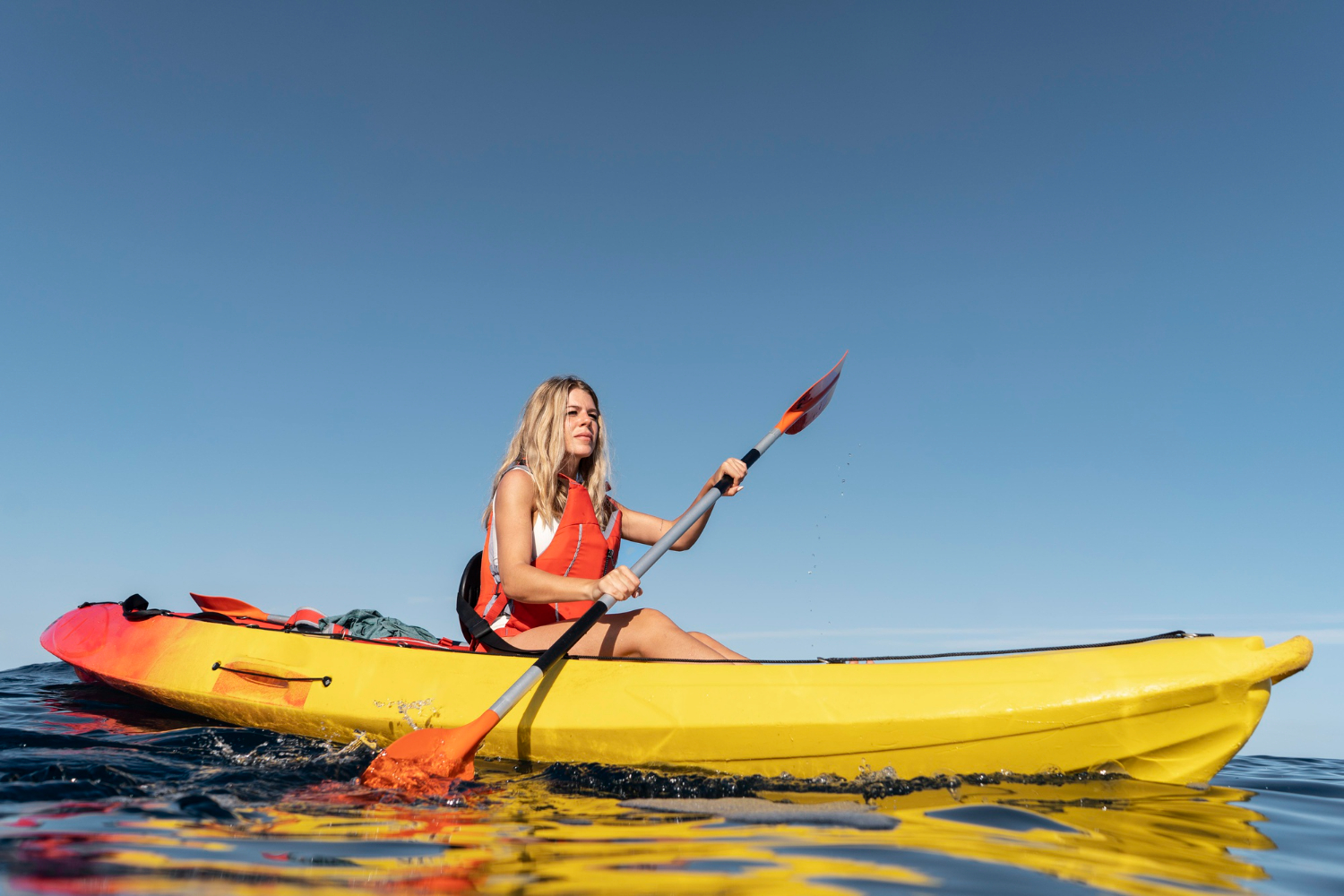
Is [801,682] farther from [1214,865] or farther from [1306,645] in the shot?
[1306,645]

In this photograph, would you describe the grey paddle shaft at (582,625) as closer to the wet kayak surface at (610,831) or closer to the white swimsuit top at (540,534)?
the wet kayak surface at (610,831)

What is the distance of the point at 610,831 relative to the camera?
2.23m

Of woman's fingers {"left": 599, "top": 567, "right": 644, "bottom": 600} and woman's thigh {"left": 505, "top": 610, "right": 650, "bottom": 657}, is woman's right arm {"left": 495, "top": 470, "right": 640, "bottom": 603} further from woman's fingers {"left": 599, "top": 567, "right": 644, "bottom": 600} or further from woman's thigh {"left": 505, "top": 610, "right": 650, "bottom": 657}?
woman's thigh {"left": 505, "top": 610, "right": 650, "bottom": 657}

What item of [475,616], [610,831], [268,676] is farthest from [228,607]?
[610,831]

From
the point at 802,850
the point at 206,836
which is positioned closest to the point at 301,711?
the point at 206,836

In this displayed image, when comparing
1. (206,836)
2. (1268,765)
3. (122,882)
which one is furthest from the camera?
(1268,765)

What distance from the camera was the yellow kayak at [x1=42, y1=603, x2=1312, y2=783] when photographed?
2.89 meters

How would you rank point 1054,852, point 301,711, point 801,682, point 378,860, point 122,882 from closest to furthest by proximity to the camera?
point 122,882 → point 378,860 → point 1054,852 → point 801,682 → point 301,711

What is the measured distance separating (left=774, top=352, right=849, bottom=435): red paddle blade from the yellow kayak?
7.55 feet

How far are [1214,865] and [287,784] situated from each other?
2927 mm

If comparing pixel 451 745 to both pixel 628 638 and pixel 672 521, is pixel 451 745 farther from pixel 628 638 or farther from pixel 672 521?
pixel 672 521

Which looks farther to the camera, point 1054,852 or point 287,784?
point 287,784

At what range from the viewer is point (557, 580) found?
372 cm

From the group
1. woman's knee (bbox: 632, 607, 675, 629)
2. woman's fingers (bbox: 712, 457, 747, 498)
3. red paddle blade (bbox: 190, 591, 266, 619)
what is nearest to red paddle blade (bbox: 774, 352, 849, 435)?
woman's fingers (bbox: 712, 457, 747, 498)
